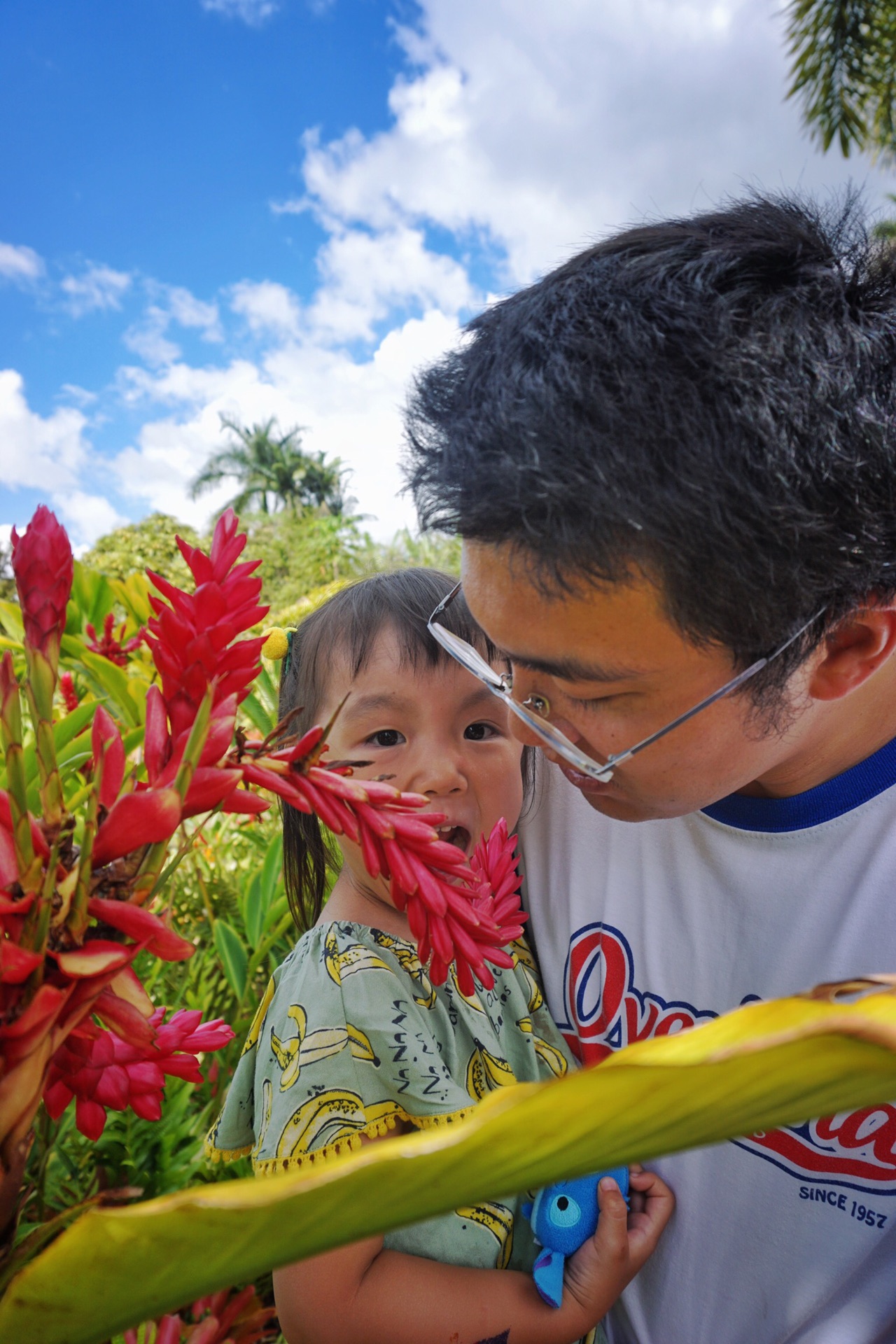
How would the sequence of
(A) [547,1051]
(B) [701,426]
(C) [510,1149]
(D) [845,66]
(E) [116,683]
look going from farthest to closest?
1. (D) [845,66]
2. (E) [116,683]
3. (A) [547,1051]
4. (B) [701,426]
5. (C) [510,1149]

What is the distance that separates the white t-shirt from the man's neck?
0.02 metres

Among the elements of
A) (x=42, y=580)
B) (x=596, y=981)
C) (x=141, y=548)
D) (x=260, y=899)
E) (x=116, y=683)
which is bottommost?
(x=596, y=981)

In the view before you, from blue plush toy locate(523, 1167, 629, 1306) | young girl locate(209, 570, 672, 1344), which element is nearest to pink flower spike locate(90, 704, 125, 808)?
young girl locate(209, 570, 672, 1344)

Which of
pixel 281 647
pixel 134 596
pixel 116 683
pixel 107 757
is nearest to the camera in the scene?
pixel 107 757

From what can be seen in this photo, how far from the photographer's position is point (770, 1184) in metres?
0.99

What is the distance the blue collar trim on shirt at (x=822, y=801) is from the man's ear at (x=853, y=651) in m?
0.15

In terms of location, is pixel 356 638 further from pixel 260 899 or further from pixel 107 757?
pixel 260 899

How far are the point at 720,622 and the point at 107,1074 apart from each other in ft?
1.98

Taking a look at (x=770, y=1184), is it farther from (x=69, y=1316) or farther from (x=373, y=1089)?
(x=69, y=1316)

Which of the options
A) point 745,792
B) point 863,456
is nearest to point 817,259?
point 863,456

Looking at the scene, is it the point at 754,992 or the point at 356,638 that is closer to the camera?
the point at 754,992

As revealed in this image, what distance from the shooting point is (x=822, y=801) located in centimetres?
104

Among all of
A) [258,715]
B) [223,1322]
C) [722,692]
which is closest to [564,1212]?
[223,1322]

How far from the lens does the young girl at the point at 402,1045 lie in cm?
88
